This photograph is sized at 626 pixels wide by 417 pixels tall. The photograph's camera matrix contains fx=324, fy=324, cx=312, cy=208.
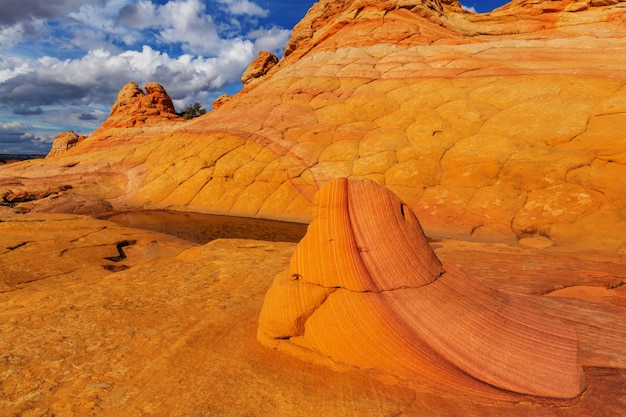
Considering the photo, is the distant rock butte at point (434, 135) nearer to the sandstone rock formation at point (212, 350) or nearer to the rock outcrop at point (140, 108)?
the sandstone rock formation at point (212, 350)

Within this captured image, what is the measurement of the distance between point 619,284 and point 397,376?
3329mm

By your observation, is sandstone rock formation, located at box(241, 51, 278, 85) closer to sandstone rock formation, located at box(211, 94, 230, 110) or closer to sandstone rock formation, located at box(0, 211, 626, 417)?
sandstone rock formation, located at box(211, 94, 230, 110)

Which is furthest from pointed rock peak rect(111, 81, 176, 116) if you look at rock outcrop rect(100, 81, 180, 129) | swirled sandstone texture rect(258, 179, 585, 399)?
swirled sandstone texture rect(258, 179, 585, 399)

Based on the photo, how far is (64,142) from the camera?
3116 cm

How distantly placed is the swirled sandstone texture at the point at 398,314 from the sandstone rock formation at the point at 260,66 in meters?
30.2

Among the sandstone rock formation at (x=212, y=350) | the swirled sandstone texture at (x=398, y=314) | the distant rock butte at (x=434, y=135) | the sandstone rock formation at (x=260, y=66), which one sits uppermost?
the sandstone rock formation at (x=260, y=66)

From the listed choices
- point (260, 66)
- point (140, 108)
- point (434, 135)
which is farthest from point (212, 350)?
point (260, 66)

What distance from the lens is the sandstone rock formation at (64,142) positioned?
3094 centimetres

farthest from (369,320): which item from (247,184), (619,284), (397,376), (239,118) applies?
(239,118)

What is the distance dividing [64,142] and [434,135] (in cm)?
3475

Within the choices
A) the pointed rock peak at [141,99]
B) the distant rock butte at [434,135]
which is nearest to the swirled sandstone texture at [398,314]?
the distant rock butte at [434,135]

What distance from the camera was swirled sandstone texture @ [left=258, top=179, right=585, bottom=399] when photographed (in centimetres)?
242

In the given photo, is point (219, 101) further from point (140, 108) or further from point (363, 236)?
point (363, 236)

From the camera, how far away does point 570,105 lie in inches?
387
